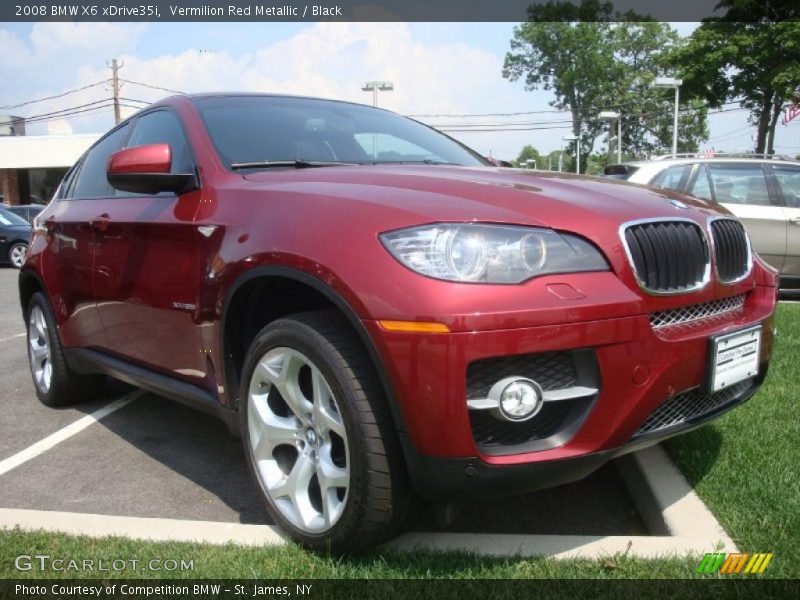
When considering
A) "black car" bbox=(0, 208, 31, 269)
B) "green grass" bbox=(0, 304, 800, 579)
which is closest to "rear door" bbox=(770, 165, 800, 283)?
"green grass" bbox=(0, 304, 800, 579)

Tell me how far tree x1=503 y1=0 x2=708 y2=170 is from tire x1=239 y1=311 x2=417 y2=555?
169 feet

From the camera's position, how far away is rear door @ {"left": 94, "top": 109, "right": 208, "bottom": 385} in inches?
117

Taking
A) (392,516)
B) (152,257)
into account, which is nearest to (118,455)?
(152,257)

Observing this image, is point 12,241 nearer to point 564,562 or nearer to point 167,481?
point 167,481

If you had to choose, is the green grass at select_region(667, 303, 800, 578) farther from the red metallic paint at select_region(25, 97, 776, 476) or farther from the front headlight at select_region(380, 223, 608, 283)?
the front headlight at select_region(380, 223, 608, 283)

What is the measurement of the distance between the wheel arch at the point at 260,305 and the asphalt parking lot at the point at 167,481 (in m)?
0.57

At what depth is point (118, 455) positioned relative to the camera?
376 centimetres

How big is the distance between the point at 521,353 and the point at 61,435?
304cm

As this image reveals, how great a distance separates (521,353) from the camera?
6.77ft

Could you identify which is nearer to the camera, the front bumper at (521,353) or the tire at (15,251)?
the front bumper at (521,353)

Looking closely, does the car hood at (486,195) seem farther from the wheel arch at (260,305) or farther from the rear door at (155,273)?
the rear door at (155,273)

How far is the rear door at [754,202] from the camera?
25.4 ft

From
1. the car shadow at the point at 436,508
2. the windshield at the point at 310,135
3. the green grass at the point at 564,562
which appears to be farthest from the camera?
the windshield at the point at 310,135
